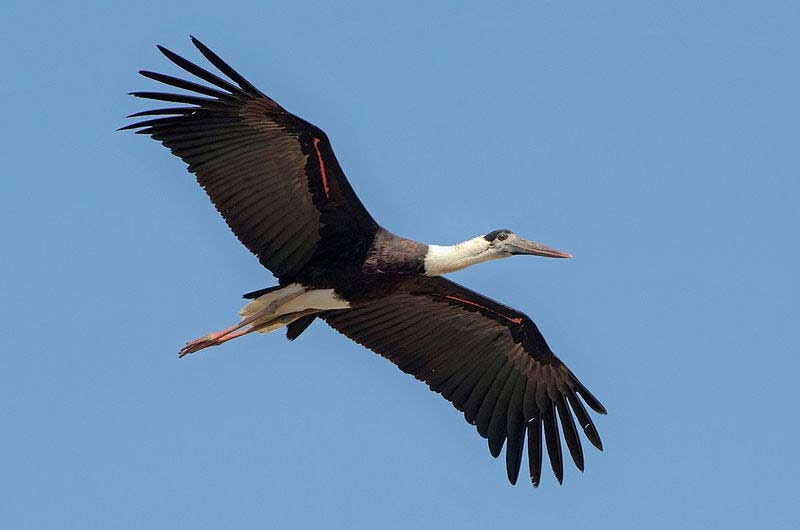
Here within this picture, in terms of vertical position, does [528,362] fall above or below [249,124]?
below

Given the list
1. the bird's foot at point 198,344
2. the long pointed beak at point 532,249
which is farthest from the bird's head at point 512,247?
the bird's foot at point 198,344

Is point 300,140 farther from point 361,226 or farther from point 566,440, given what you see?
point 566,440

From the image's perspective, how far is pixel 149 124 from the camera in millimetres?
17625

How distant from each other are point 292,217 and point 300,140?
1.01 meters

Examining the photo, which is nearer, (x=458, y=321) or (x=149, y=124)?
(x=149, y=124)

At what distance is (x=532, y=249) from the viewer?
18.5 m

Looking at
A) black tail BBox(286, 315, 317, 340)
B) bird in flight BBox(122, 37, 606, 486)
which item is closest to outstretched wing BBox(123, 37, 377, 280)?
bird in flight BBox(122, 37, 606, 486)

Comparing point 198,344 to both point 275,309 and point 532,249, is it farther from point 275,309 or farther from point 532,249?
point 532,249

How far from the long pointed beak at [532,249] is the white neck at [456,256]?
24 cm

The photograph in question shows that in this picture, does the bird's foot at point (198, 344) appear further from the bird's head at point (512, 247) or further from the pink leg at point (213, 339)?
the bird's head at point (512, 247)

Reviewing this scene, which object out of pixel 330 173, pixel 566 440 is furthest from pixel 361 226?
pixel 566 440

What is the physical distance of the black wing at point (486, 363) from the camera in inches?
769

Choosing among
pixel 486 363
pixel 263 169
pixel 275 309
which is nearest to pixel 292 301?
pixel 275 309

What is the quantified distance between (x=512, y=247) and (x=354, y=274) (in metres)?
Result: 1.86
